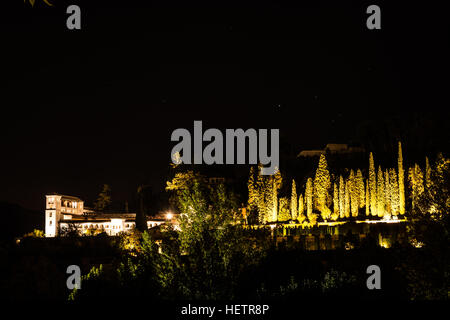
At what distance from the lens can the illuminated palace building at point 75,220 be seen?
55.9 m

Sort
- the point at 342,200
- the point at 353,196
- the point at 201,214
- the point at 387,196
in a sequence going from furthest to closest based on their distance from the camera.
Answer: the point at 342,200 < the point at 353,196 < the point at 387,196 < the point at 201,214

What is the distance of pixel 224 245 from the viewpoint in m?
9.50

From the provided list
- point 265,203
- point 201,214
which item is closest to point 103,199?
point 265,203

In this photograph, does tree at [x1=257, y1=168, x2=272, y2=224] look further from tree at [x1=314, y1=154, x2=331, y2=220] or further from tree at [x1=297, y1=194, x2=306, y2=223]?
tree at [x1=314, y1=154, x2=331, y2=220]

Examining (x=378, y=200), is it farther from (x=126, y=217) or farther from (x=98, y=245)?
(x=126, y=217)

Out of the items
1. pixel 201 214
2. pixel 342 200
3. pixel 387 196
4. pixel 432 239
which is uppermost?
pixel 387 196

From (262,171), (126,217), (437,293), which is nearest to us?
(437,293)

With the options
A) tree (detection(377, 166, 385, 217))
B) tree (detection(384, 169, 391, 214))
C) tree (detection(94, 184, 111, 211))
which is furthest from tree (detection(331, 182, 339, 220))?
tree (detection(94, 184, 111, 211))

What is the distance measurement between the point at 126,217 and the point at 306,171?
79.9ft

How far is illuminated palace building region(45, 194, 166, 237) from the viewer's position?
5591cm

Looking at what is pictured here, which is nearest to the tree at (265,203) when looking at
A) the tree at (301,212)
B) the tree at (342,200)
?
the tree at (301,212)

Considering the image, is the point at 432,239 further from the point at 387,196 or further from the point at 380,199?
the point at 387,196

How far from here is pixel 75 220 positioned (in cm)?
5872
